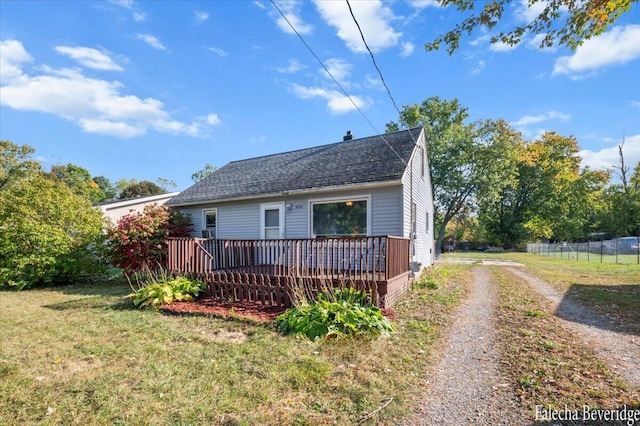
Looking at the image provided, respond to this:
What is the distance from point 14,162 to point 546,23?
1489 inches

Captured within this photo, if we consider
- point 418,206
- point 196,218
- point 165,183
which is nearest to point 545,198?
point 418,206

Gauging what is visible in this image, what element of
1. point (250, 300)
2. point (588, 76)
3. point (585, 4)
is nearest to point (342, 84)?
point (585, 4)

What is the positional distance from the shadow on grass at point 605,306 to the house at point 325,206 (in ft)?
11.1

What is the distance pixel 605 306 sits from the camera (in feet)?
21.1

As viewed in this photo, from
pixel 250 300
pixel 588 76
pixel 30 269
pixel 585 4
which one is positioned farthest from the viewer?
pixel 588 76

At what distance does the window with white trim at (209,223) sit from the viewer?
1170 centimetres

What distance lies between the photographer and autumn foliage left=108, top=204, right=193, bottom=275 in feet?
Result: 32.0

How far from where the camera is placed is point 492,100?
9898 millimetres

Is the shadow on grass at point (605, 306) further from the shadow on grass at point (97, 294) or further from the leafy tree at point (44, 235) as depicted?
the leafy tree at point (44, 235)

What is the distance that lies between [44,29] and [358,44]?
7033mm

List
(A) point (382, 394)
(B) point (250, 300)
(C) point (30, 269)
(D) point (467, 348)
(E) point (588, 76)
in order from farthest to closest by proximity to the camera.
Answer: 1. (E) point (588, 76)
2. (C) point (30, 269)
3. (B) point (250, 300)
4. (D) point (467, 348)
5. (A) point (382, 394)

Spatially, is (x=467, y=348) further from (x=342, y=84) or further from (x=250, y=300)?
(x=342, y=84)

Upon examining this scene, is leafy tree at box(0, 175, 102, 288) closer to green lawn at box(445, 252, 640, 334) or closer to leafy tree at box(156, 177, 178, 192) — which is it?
green lawn at box(445, 252, 640, 334)

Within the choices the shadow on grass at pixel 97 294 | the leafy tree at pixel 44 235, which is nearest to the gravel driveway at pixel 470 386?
the shadow on grass at pixel 97 294
